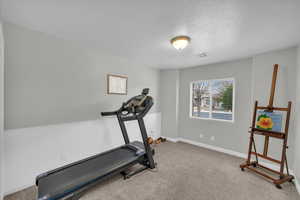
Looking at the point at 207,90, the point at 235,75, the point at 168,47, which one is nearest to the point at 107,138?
the point at 168,47

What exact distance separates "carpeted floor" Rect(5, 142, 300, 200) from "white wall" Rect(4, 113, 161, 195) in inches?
9.6

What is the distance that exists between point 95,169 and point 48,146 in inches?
34.5

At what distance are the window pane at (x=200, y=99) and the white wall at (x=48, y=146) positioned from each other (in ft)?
8.31

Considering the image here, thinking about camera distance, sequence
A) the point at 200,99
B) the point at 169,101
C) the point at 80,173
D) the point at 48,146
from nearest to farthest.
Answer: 1. the point at 80,173
2. the point at 48,146
3. the point at 200,99
4. the point at 169,101

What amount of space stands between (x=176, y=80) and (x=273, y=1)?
2.80 meters

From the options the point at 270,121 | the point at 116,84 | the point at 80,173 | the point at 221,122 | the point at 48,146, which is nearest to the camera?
the point at 80,173

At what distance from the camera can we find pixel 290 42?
6.67 ft

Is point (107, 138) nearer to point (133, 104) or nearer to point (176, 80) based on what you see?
point (133, 104)

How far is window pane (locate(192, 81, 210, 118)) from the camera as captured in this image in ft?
11.9

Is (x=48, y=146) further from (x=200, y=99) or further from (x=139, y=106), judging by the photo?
(x=200, y=99)

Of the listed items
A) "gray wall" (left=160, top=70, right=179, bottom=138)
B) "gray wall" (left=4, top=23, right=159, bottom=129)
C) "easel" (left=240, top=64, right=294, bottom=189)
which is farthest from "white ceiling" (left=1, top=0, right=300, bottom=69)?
"gray wall" (left=160, top=70, right=179, bottom=138)

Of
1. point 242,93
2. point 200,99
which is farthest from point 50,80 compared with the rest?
point 242,93

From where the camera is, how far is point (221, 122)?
324cm

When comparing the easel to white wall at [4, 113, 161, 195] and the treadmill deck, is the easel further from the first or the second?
white wall at [4, 113, 161, 195]
